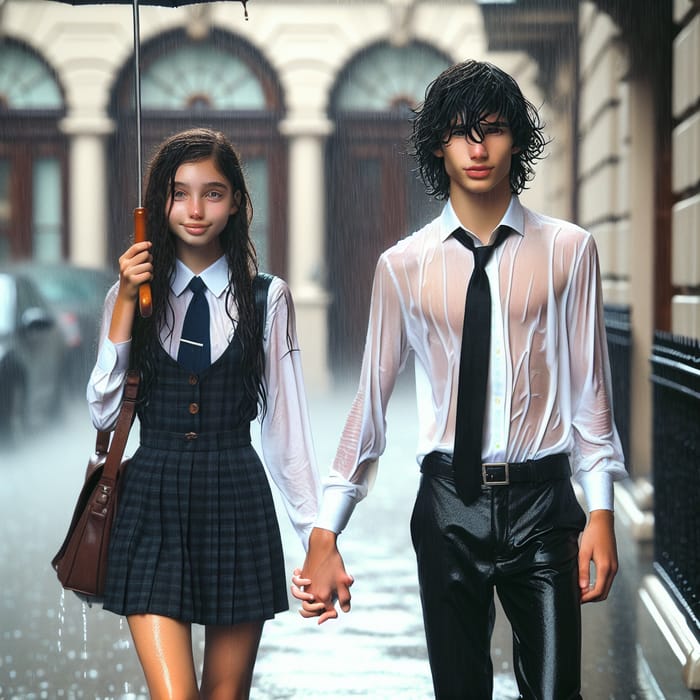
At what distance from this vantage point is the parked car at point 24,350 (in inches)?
543

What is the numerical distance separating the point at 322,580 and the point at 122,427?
2.10ft

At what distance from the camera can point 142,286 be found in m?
3.59

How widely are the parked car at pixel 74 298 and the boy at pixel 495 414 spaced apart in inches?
500

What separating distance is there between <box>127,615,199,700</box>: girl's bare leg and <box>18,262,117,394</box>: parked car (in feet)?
40.6

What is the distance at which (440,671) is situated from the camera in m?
3.34

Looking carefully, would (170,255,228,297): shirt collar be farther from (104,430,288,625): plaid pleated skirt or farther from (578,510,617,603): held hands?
(578,510,617,603): held hands

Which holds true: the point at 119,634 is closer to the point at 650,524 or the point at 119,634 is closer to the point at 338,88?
the point at 650,524

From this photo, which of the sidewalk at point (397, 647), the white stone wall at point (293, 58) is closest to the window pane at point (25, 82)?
the white stone wall at point (293, 58)

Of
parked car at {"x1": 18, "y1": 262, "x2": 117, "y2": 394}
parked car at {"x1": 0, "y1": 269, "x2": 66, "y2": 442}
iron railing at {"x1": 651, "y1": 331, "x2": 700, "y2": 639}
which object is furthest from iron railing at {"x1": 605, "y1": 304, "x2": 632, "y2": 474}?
parked car at {"x1": 18, "y1": 262, "x2": 117, "y2": 394}

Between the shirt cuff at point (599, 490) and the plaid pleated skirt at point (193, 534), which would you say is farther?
the plaid pleated skirt at point (193, 534)

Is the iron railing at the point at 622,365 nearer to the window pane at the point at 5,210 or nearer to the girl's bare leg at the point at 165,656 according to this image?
the girl's bare leg at the point at 165,656

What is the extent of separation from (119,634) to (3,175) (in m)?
18.2

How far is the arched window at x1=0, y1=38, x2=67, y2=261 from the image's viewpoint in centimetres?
2317

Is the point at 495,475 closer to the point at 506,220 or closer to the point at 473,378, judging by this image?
the point at 473,378
